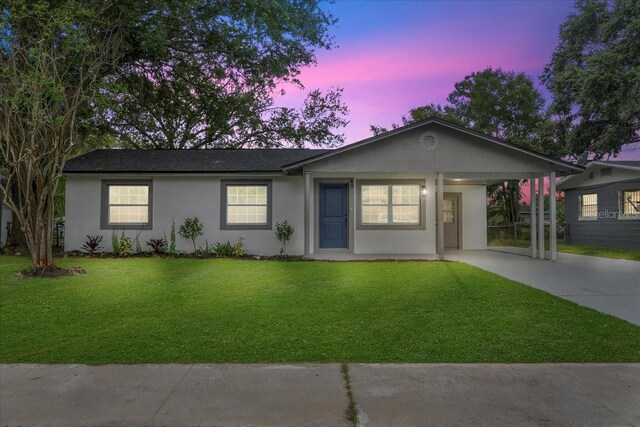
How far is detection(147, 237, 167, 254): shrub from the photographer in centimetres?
1278

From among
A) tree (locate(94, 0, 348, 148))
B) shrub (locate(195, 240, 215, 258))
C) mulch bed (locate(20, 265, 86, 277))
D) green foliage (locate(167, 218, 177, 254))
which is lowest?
mulch bed (locate(20, 265, 86, 277))

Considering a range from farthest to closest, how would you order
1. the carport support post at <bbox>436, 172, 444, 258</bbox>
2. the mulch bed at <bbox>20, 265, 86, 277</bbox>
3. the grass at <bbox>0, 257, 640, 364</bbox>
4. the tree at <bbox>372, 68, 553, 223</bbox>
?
the tree at <bbox>372, 68, 553, 223</bbox>
the carport support post at <bbox>436, 172, 444, 258</bbox>
the mulch bed at <bbox>20, 265, 86, 277</bbox>
the grass at <bbox>0, 257, 640, 364</bbox>

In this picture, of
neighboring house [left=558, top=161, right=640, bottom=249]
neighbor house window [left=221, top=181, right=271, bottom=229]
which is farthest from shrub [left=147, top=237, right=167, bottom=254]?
neighboring house [left=558, top=161, right=640, bottom=249]

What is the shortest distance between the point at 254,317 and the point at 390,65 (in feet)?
38.3

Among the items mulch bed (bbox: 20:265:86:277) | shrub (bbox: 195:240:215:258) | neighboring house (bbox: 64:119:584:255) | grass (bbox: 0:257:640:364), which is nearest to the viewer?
grass (bbox: 0:257:640:364)

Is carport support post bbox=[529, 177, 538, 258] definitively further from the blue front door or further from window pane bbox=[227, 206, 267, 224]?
window pane bbox=[227, 206, 267, 224]

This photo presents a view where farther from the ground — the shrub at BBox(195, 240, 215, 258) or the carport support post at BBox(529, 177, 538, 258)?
the carport support post at BBox(529, 177, 538, 258)

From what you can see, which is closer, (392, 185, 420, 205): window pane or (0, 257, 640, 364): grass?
(0, 257, 640, 364): grass

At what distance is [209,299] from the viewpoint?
6.82m

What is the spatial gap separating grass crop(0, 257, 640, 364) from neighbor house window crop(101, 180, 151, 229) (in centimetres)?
453

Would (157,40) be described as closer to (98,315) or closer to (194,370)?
(98,315)

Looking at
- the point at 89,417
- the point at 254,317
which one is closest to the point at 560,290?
the point at 254,317

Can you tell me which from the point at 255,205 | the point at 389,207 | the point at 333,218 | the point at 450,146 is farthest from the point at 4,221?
the point at 450,146

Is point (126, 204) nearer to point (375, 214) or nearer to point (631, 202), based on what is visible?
point (375, 214)
